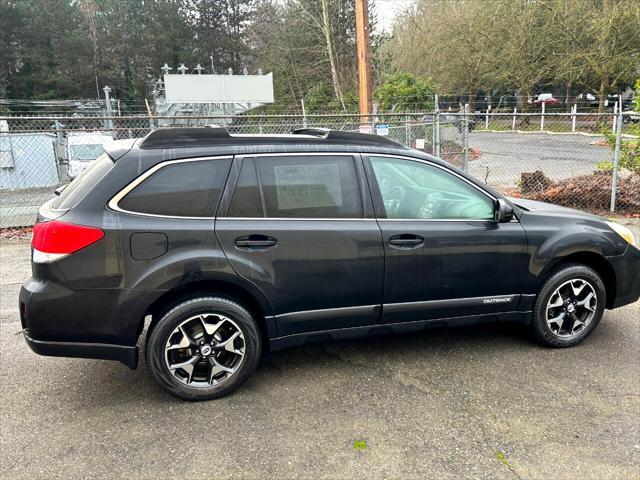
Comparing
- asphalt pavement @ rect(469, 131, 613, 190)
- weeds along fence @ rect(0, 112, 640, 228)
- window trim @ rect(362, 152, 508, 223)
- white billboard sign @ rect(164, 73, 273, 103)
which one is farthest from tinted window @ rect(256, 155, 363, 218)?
white billboard sign @ rect(164, 73, 273, 103)

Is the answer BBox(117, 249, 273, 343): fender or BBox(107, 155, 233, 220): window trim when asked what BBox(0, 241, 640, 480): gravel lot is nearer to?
BBox(117, 249, 273, 343): fender

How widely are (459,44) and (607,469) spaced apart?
35222mm

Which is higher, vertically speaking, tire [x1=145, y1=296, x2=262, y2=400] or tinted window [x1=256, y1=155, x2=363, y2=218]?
tinted window [x1=256, y1=155, x2=363, y2=218]

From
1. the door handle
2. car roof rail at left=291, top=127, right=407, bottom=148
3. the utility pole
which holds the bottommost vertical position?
the door handle

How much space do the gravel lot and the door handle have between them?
99cm

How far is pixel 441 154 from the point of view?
11031 millimetres

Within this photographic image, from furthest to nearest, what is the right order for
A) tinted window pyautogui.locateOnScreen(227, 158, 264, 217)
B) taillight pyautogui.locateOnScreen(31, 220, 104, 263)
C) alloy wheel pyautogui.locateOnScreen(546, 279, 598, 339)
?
alloy wheel pyautogui.locateOnScreen(546, 279, 598, 339)
tinted window pyautogui.locateOnScreen(227, 158, 264, 217)
taillight pyautogui.locateOnScreen(31, 220, 104, 263)

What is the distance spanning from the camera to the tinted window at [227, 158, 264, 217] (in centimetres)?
318

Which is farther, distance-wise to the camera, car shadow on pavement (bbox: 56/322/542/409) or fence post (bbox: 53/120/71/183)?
fence post (bbox: 53/120/71/183)

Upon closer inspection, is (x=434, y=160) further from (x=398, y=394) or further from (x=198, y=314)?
(x=198, y=314)

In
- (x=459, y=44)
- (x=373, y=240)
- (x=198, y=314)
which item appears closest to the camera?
(x=198, y=314)

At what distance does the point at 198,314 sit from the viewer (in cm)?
311

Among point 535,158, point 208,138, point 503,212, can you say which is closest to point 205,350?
point 208,138

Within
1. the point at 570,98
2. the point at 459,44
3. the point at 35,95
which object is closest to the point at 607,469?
the point at 459,44
